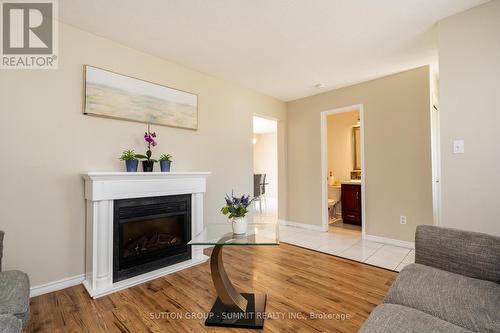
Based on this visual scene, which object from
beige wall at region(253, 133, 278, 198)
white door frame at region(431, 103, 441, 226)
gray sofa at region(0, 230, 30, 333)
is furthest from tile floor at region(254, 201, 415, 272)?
beige wall at region(253, 133, 278, 198)

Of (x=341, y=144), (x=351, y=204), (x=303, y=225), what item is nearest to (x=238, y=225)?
(x=303, y=225)

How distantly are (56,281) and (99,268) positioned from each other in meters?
0.46

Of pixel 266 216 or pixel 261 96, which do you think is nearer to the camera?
pixel 261 96

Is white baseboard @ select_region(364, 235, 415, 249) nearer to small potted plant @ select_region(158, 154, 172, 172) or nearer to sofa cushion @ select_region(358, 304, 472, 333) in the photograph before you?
sofa cushion @ select_region(358, 304, 472, 333)

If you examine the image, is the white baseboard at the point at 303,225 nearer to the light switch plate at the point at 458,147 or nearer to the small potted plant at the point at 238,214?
the light switch plate at the point at 458,147

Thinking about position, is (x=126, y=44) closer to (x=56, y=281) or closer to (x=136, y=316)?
(x=56, y=281)

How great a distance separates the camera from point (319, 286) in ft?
7.23

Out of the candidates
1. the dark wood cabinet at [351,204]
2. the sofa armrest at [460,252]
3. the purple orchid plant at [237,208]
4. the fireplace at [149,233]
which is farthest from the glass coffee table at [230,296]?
the dark wood cabinet at [351,204]

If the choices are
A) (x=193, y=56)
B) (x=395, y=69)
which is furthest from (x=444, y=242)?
(x=193, y=56)

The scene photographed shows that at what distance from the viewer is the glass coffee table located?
167 cm

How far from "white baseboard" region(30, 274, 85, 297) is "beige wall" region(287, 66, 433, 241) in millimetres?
3629

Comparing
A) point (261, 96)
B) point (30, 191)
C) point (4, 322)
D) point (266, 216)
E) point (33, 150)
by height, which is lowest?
point (266, 216)

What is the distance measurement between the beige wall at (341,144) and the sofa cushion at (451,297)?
4.11 metres

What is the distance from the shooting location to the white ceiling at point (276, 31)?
2004mm
